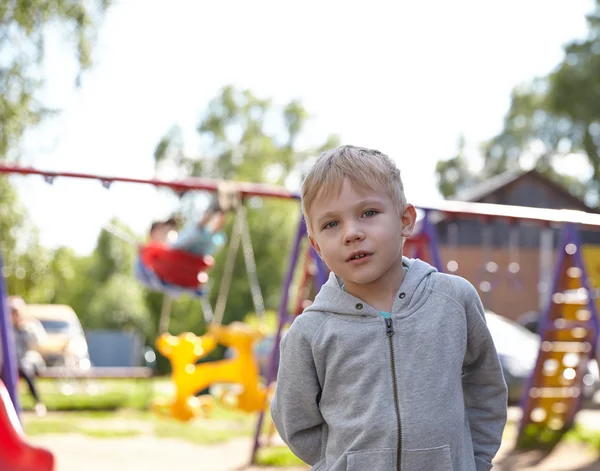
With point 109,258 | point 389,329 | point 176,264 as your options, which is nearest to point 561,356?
point 176,264

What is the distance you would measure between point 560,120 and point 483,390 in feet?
105

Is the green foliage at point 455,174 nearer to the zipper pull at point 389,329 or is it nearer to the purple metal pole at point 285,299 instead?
the purple metal pole at point 285,299

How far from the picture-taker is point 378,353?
175 centimetres

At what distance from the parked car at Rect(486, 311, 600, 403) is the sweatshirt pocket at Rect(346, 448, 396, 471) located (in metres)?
8.85

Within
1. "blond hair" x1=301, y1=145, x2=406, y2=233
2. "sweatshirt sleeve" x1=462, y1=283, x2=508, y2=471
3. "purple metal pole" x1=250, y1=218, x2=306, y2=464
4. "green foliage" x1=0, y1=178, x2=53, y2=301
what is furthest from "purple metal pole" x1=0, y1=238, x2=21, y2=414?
"green foliage" x1=0, y1=178, x2=53, y2=301

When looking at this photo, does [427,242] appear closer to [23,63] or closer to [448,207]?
[448,207]

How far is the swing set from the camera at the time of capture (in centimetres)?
583

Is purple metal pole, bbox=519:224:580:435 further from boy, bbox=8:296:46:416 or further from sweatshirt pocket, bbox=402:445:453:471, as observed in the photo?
boy, bbox=8:296:46:416

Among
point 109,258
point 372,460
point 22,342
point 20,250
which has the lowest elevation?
point 109,258

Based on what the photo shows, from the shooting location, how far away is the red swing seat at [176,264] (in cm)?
686

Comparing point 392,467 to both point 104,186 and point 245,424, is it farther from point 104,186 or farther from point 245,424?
point 245,424

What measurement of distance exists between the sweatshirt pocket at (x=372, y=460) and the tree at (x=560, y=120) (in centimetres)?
2477

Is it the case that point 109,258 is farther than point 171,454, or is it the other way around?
point 109,258

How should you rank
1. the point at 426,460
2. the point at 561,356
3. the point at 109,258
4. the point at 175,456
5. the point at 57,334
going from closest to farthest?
the point at 426,460
the point at 175,456
the point at 561,356
the point at 57,334
the point at 109,258
